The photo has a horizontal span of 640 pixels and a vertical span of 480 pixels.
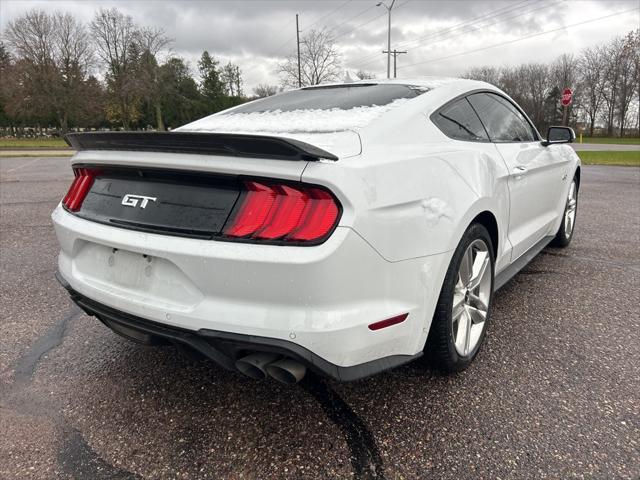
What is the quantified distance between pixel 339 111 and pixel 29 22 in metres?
50.7

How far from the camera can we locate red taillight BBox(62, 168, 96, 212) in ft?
7.25

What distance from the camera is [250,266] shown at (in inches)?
62.5

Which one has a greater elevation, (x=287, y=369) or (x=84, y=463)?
(x=287, y=369)

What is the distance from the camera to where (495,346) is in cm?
262

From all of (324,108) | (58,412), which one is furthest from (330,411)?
(324,108)

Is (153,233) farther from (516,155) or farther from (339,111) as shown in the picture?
(516,155)

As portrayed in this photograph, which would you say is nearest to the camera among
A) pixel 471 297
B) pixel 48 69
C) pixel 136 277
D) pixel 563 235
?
pixel 136 277

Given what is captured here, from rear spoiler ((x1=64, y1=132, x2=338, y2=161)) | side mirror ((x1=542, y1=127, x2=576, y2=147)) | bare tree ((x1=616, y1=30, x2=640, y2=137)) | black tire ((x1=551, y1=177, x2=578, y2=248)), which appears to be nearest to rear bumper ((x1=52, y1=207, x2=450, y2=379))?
rear spoiler ((x1=64, y1=132, x2=338, y2=161))

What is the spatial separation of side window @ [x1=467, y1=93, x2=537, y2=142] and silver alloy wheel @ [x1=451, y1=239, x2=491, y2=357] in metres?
0.82

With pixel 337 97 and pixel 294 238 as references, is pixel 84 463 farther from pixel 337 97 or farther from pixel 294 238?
pixel 337 97

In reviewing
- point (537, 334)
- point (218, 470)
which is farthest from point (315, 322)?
point (537, 334)

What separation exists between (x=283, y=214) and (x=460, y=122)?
1.39m

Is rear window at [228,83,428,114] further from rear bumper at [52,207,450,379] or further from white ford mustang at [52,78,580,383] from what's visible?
rear bumper at [52,207,450,379]

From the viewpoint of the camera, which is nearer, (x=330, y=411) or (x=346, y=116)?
(x=330, y=411)
